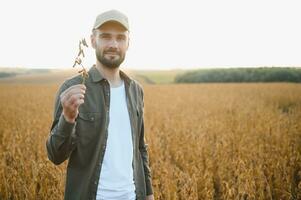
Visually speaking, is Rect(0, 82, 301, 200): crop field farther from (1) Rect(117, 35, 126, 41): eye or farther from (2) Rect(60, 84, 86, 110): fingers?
(2) Rect(60, 84, 86, 110): fingers

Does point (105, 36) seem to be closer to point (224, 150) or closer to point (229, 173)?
point (229, 173)

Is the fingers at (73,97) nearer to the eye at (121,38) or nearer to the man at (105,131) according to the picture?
the man at (105,131)

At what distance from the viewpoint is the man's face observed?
216cm

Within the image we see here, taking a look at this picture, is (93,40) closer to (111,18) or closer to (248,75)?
(111,18)

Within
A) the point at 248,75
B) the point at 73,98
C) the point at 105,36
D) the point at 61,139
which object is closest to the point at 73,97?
the point at 73,98

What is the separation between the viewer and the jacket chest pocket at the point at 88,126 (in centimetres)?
205

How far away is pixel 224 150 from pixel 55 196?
2850 mm

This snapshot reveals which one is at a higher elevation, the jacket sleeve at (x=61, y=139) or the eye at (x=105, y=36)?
the eye at (x=105, y=36)

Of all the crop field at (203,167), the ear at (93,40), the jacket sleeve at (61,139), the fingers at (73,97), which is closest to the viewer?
the fingers at (73,97)

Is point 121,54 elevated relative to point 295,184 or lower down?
Result: elevated

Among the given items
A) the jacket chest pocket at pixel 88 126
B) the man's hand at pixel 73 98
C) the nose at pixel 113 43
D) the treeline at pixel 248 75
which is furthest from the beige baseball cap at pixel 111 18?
the treeline at pixel 248 75

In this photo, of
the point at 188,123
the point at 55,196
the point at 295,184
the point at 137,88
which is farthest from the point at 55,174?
the point at 188,123

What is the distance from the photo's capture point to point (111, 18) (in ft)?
7.09

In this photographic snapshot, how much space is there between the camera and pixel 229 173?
456 cm
